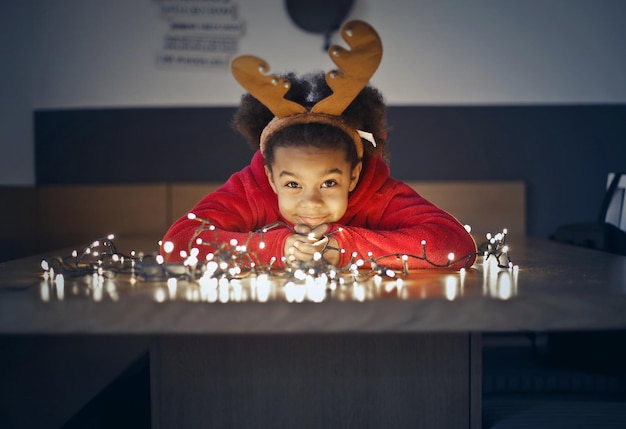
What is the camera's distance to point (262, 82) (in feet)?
3.10

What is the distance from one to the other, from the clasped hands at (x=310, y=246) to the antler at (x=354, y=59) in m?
0.23

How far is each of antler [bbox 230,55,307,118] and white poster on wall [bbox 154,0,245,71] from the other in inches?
68.3

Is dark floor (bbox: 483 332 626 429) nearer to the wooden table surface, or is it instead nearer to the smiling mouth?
the wooden table surface

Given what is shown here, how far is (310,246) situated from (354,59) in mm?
286

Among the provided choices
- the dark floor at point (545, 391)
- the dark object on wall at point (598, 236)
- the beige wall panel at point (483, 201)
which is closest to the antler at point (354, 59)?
the dark floor at point (545, 391)

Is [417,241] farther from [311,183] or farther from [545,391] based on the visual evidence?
[545,391]

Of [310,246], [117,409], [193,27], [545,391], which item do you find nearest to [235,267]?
[310,246]

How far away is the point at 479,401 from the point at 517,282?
175mm

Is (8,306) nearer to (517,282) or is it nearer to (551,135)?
(517,282)

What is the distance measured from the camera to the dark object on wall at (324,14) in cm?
258

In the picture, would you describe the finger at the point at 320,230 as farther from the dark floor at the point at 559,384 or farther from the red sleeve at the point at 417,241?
the dark floor at the point at 559,384

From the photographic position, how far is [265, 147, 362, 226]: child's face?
98 centimetres

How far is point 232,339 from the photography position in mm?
843

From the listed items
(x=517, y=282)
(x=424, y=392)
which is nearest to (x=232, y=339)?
(x=424, y=392)
